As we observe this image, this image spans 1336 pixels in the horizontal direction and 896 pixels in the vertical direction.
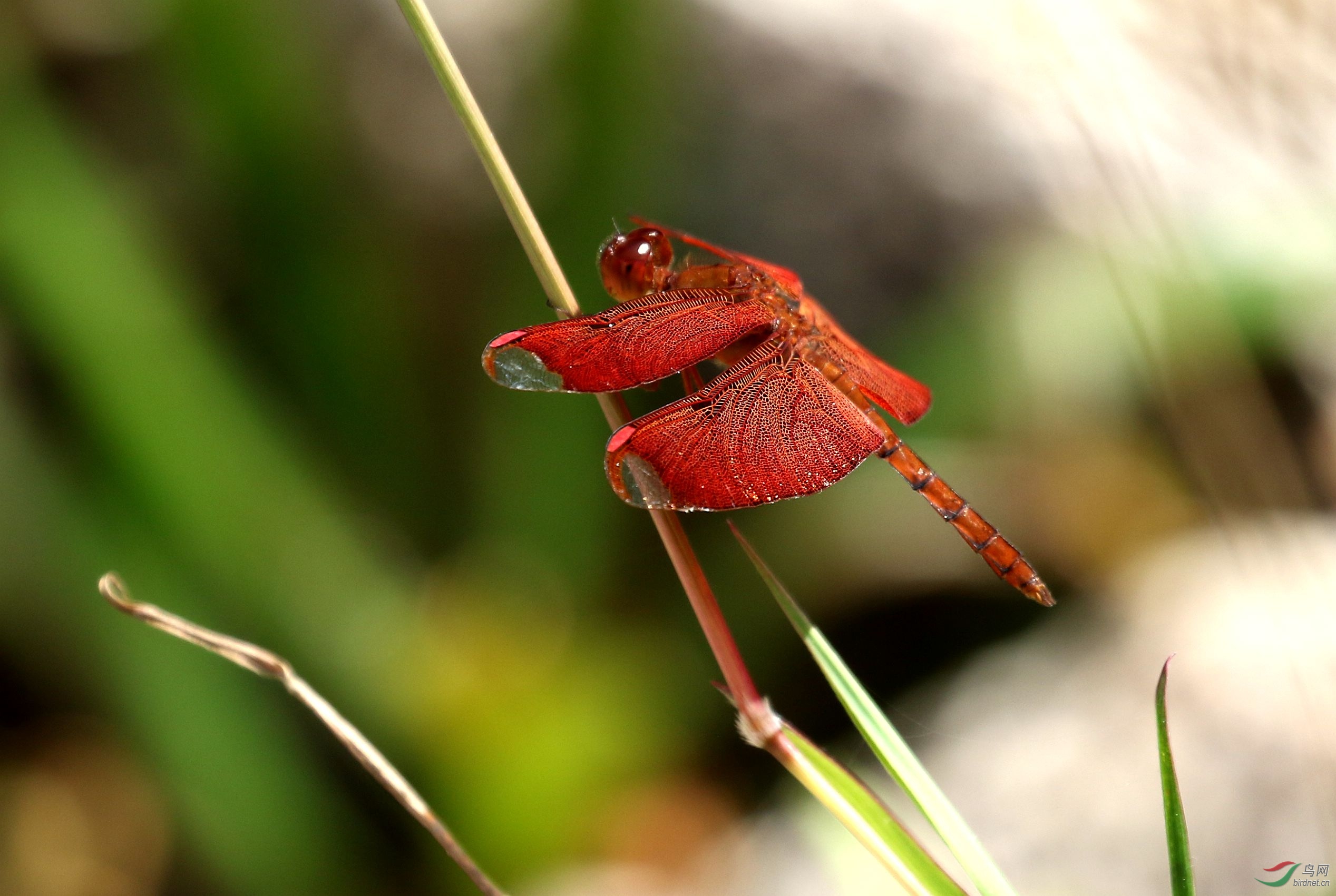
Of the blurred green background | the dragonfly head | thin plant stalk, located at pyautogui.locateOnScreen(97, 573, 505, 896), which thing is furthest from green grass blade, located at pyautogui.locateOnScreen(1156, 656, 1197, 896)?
the blurred green background

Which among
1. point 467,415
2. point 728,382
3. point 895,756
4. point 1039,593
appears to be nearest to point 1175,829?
point 895,756

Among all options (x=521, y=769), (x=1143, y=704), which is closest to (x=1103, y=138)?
(x=1143, y=704)

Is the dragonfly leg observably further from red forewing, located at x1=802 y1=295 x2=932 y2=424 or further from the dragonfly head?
the dragonfly head

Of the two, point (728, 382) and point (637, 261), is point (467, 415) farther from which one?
point (728, 382)

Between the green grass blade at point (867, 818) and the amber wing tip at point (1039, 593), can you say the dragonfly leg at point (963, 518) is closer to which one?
the amber wing tip at point (1039, 593)

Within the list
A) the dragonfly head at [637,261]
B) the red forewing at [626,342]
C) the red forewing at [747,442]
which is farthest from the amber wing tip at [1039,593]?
the dragonfly head at [637,261]
